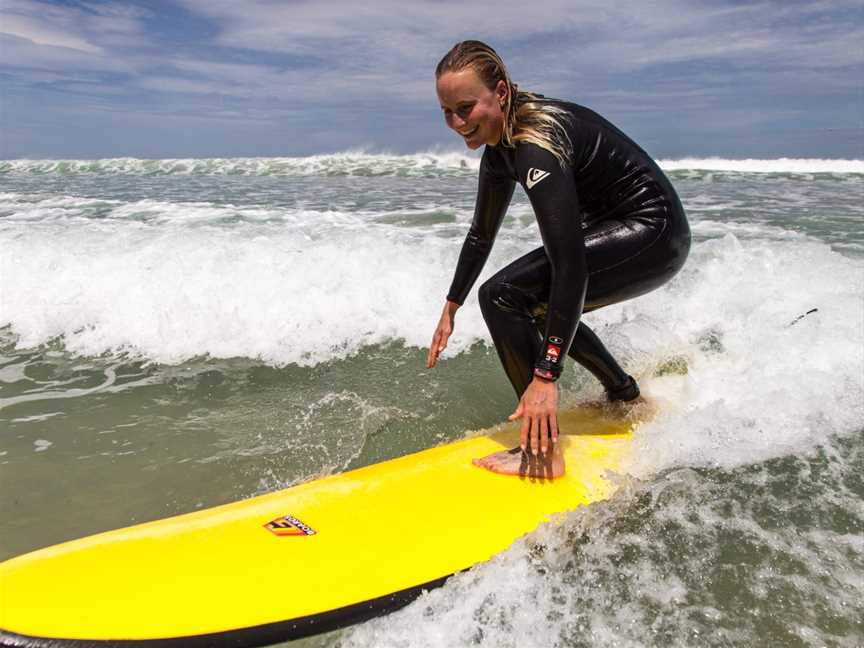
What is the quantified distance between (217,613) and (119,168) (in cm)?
2363

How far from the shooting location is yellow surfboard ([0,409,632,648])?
5.70ft

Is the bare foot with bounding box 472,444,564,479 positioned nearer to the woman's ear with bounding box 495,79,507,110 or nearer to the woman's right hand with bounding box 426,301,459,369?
the woman's right hand with bounding box 426,301,459,369

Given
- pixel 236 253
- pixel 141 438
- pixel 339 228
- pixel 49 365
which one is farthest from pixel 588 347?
pixel 339 228

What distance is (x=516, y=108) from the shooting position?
2123 mm

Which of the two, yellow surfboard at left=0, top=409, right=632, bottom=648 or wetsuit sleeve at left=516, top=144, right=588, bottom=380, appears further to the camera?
wetsuit sleeve at left=516, top=144, right=588, bottom=380

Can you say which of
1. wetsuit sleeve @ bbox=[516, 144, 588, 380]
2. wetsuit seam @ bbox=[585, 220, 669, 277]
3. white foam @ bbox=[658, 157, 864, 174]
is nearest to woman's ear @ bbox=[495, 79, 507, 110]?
wetsuit sleeve @ bbox=[516, 144, 588, 380]

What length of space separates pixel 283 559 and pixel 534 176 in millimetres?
1378

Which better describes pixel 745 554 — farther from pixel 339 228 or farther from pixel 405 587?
pixel 339 228

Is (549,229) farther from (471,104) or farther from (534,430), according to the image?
(534,430)

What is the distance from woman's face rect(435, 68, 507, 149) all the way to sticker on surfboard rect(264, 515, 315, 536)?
135cm

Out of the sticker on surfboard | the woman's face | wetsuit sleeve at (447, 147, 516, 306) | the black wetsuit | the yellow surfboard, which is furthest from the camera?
wetsuit sleeve at (447, 147, 516, 306)

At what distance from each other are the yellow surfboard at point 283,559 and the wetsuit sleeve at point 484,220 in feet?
2.52

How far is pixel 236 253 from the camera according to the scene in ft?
20.2

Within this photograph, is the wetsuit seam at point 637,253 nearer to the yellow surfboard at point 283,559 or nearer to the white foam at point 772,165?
the yellow surfboard at point 283,559
